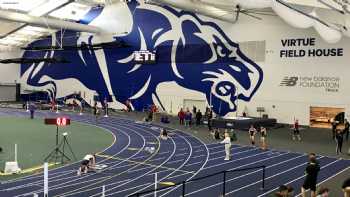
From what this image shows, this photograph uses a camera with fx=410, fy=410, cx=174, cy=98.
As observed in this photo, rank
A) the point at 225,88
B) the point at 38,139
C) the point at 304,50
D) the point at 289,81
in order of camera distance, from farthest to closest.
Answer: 1. the point at 225,88
2. the point at 289,81
3. the point at 304,50
4. the point at 38,139

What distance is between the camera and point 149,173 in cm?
1625

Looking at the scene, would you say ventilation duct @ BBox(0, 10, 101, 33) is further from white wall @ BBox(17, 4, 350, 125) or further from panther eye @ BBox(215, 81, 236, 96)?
panther eye @ BBox(215, 81, 236, 96)

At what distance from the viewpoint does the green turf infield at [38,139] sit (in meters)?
19.2

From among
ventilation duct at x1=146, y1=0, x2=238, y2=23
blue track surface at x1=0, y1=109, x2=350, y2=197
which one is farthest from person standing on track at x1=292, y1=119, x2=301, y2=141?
ventilation duct at x1=146, y1=0, x2=238, y2=23

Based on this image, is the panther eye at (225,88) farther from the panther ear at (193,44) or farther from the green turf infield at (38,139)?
the green turf infield at (38,139)

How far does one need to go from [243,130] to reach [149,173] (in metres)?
15.7

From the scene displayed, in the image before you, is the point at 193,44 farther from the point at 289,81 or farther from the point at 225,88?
the point at 289,81

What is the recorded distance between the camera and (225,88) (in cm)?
3772

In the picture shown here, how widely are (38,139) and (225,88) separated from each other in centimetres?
1875

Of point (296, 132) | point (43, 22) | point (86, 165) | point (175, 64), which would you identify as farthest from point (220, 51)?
point (86, 165)

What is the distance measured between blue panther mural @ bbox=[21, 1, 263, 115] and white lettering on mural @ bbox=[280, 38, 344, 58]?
10.1 ft

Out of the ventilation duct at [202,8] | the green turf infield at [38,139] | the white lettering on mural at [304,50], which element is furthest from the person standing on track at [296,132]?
the ventilation duct at [202,8]

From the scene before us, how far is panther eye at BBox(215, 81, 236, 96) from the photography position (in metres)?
37.4

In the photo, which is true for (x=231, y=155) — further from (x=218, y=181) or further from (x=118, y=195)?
(x=118, y=195)
